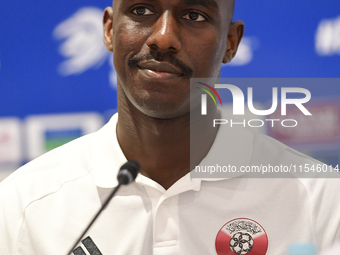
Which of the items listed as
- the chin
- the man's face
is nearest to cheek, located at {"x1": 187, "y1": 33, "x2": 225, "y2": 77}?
the man's face

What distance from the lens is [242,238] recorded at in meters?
1.13

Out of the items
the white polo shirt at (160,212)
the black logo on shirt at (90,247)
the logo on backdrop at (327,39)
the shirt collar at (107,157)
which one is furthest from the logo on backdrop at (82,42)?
the logo on backdrop at (327,39)

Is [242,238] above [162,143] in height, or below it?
below

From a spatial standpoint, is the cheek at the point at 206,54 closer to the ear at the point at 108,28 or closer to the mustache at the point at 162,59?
the mustache at the point at 162,59

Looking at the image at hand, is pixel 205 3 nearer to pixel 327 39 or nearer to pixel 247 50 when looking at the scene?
pixel 247 50

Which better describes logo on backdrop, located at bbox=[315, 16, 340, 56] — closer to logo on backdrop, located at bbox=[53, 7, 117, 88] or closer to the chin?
the chin

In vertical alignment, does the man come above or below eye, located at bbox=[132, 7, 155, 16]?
below

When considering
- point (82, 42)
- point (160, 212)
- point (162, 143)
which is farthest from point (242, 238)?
point (82, 42)

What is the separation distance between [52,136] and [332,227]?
1115 millimetres

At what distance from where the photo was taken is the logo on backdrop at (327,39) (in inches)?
60.6

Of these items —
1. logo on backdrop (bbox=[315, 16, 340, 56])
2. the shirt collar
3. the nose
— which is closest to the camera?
the nose

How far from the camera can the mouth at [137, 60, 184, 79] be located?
3.48 ft

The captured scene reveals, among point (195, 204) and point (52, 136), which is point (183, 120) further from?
point (52, 136)

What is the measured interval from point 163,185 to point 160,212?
0.12m
